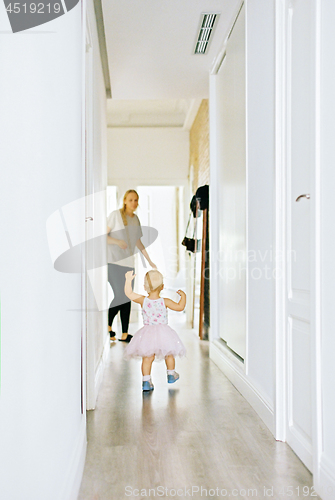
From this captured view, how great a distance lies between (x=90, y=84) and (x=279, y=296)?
73.4 inches

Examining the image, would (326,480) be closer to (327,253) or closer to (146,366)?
(327,253)

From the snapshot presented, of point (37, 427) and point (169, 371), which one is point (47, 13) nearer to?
point (37, 427)

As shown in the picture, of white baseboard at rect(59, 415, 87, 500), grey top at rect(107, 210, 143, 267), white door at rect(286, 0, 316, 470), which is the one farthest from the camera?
grey top at rect(107, 210, 143, 267)

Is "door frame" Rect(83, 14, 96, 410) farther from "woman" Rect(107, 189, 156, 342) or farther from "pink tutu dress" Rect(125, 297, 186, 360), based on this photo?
"woman" Rect(107, 189, 156, 342)

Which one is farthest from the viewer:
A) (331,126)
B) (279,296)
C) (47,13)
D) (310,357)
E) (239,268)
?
(239,268)

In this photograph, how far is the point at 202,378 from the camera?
3.44 metres

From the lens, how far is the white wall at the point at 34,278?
0.95 metres

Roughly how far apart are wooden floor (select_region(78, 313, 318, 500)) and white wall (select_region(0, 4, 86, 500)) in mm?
279

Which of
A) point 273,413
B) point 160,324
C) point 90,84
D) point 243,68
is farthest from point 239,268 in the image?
point 90,84

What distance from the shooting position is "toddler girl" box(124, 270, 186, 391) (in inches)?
122

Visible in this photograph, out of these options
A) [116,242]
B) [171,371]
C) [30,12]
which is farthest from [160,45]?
[30,12]

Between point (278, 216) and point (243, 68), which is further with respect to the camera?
point (243, 68)

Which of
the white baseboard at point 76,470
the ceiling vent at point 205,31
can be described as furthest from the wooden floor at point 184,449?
the ceiling vent at point 205,31

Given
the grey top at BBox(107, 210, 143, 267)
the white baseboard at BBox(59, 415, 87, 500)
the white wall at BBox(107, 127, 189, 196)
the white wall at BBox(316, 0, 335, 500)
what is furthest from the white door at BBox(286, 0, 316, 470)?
the white wall at BBox(107, 127, 189, 196)
